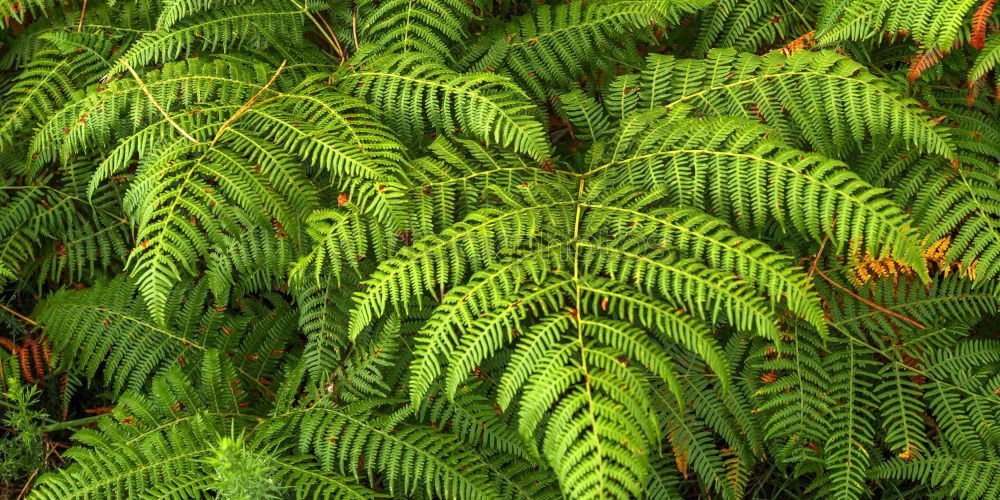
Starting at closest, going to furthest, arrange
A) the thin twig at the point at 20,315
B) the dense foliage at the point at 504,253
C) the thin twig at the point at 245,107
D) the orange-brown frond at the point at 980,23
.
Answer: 1. the dense foliage at the point at 504,253
2. the thin twig at the point at 245,107
3. the orange-brown frond at the point at 980,23
4. the thin twig at the point at 20,315

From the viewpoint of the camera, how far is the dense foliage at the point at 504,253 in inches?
84.6

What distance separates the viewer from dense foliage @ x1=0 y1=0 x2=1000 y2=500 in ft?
7.05

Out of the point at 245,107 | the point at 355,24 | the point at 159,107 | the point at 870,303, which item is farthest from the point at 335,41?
the point at 870,303

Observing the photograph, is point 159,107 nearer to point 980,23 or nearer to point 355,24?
point 355,24

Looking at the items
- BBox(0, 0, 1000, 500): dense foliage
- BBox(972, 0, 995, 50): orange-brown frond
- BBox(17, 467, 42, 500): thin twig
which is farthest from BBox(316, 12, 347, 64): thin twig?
BBox(972, 0, 995, 50): orange-brown frond

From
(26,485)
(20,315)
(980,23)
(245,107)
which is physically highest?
(245,107)

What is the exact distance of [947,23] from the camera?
8.27 feet

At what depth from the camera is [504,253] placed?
224cm

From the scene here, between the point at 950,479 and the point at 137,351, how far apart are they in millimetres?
2847

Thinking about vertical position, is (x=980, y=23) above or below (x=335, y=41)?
below

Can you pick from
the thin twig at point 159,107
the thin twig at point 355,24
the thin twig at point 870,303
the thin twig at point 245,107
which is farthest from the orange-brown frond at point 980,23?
the thin twig at point 159,107

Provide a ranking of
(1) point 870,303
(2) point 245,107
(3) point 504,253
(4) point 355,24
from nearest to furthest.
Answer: (3) point 504,253 < (2) point 245,107 < (1) point 870,303 < (4) point 355,24

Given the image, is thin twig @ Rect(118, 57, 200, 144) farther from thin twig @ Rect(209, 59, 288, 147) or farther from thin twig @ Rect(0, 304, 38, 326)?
thin twig @ Rect(0, 304, 38, 326)

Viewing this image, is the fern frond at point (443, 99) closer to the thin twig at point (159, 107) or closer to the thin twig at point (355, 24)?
the thin twig at point (355, 24)
